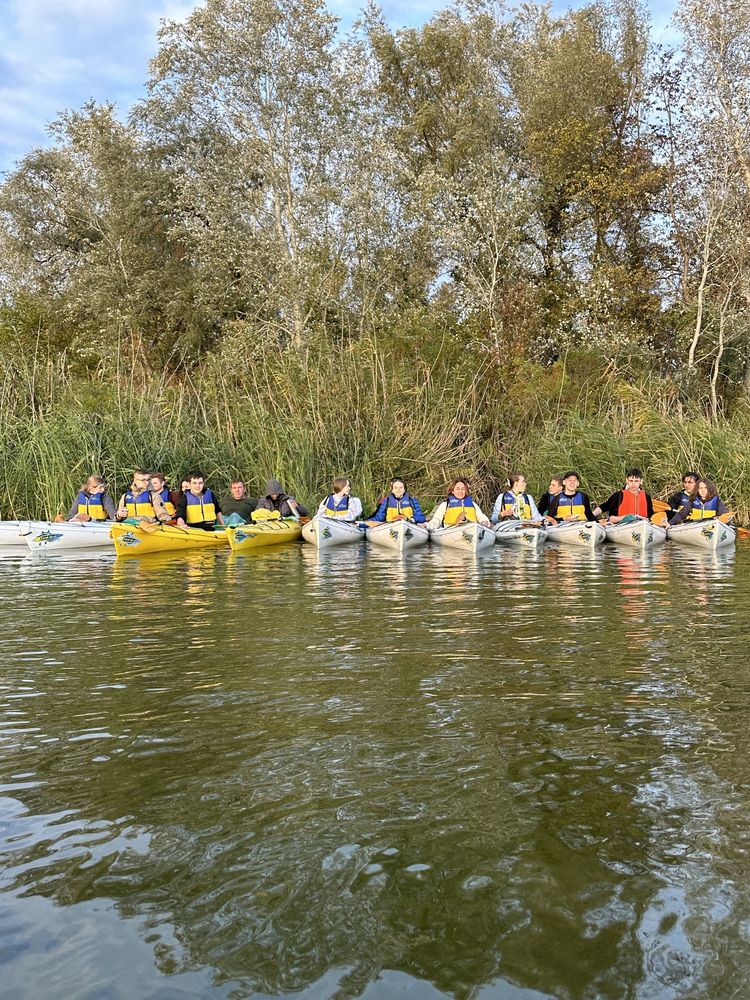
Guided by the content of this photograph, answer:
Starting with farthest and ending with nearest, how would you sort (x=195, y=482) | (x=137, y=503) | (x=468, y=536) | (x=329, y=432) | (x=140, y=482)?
(x=329, y=432), (x=195, y=482), (x=140, y=482), (x=137, y=503), (x=468, y=536)

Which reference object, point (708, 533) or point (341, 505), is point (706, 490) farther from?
point (341, 505)

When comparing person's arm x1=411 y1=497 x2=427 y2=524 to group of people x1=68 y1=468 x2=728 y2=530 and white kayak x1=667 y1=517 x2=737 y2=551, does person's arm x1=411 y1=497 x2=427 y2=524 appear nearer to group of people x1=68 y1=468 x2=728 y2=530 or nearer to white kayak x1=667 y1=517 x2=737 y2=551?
group of people x1=68 y1=468 x2=728 y2=530

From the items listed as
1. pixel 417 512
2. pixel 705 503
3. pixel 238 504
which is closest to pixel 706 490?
pixel 705 503

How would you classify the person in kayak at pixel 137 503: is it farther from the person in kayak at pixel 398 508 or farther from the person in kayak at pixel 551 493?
the person in kayak at pixel 551 493

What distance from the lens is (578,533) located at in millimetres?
13070

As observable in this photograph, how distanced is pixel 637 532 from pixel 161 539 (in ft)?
20.0

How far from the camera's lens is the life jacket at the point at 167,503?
42.9 ft

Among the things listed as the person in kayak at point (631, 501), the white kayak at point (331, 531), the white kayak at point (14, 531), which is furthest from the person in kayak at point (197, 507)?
the person in kayak at point (631, 501)

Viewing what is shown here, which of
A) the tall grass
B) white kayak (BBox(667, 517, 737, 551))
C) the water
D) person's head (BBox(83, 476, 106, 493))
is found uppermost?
the tall grass

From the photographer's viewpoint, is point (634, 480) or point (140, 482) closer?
point (140, 482)

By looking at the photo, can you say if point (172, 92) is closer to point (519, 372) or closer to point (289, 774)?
point (519, 372)

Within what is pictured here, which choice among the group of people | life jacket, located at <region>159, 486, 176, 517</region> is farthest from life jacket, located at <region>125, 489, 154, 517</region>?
life jacket, located at <region>159, 486, 176, 517</region>

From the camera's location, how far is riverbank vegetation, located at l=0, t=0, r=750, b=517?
1596 cm

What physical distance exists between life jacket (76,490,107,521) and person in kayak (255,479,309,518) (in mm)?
2322
